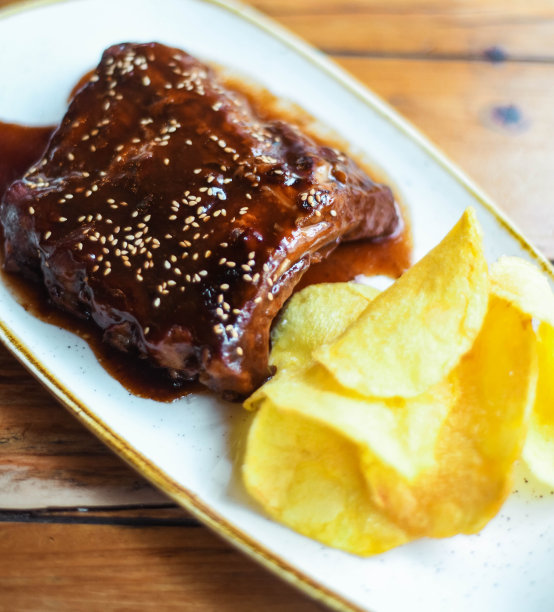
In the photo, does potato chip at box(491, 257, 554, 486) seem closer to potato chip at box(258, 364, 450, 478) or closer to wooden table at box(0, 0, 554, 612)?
potato chip at box(258, 364, 450, 478)

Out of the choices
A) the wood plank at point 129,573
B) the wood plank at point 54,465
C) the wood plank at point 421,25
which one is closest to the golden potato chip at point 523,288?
the wood plank at point 129,573

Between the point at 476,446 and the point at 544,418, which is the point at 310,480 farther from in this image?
the point at 544,418

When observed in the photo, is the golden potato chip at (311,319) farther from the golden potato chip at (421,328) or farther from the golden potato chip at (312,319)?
the golden potato chip at (421,328)

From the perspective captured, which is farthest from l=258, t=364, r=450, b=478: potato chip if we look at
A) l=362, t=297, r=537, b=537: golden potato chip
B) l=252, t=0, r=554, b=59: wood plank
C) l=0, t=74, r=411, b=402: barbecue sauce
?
l=252, t=0, r=554, b=59: wood plank

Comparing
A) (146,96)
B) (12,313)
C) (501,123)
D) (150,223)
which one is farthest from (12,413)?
(501,123)

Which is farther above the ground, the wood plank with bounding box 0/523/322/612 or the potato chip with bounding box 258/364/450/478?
the potato chip with bounding box 258/364/450/478

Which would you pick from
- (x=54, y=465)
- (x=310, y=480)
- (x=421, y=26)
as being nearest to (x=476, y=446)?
(x=310, y=480)
